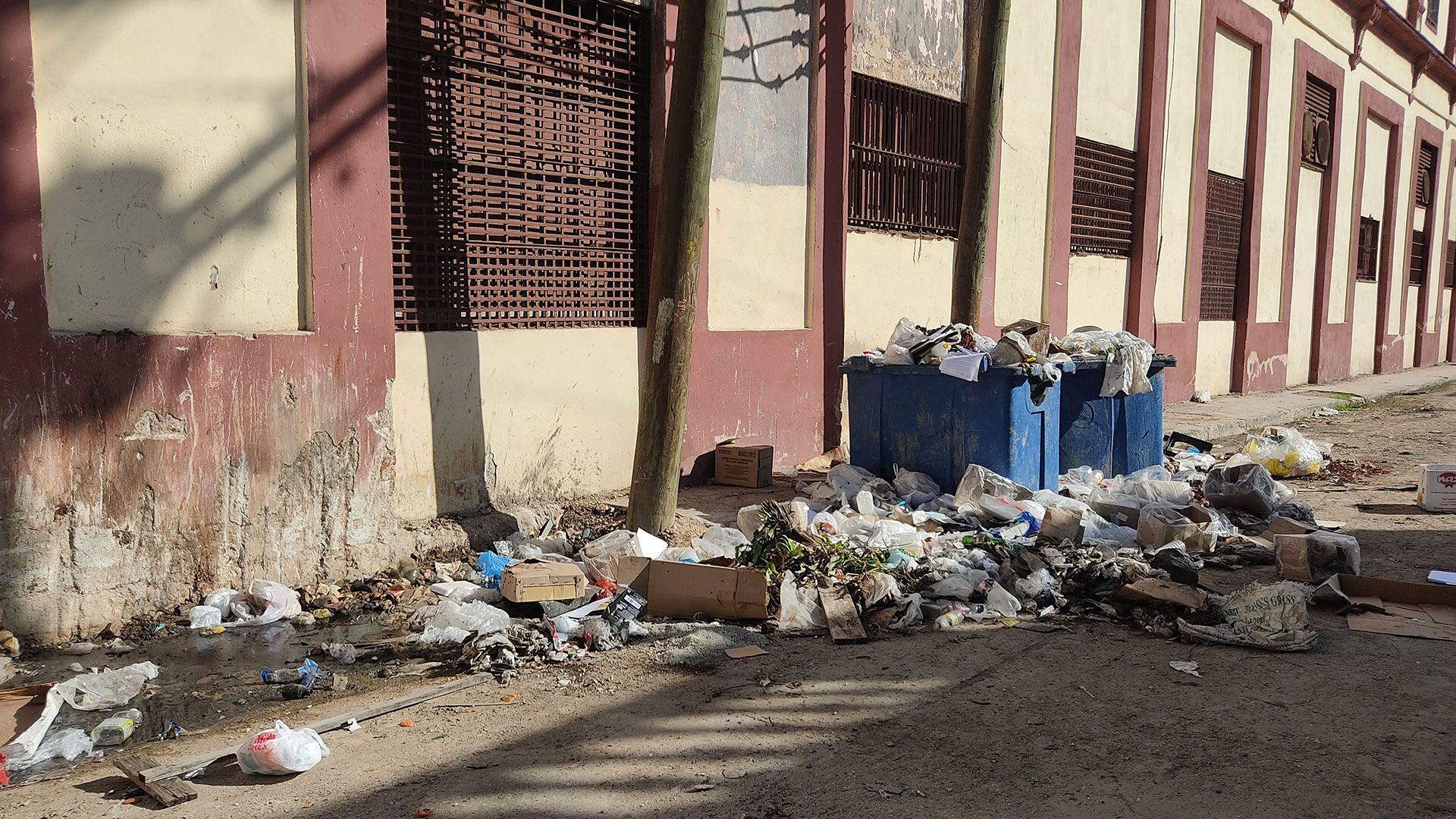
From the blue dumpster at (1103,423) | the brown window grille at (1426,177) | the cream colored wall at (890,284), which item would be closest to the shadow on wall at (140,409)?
the cream colored wall at (890,284)

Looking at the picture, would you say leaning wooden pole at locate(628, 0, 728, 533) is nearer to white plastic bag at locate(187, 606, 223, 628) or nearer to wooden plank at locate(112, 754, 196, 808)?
white plastic bag at locate(187, 606, 223, 628)

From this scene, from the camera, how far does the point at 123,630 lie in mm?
4633

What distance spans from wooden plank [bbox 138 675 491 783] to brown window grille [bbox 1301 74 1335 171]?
18.2 meters

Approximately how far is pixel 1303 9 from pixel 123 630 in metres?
19.0

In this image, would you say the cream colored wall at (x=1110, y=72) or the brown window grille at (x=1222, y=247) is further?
the brown window grille at (x=1222, y=247)

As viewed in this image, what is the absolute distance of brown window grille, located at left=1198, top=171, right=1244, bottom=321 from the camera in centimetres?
1561

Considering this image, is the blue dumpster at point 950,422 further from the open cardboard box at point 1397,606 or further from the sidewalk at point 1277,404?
the sidewalk at point 1277,404

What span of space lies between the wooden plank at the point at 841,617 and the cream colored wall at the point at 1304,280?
52.8ft

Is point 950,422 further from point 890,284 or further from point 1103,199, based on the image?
point 1103,199

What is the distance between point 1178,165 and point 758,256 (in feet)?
28.4

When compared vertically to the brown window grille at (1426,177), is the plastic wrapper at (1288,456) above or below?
below

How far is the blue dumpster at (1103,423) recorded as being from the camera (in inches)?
314

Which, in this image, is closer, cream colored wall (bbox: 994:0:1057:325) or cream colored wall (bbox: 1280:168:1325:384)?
cream colored wall (bbox: 994:0:1057:325)

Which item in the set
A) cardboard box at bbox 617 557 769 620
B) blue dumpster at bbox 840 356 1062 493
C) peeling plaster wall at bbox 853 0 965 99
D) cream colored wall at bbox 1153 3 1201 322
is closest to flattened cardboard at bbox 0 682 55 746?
cardboard box at bbox 617 557 769 620
